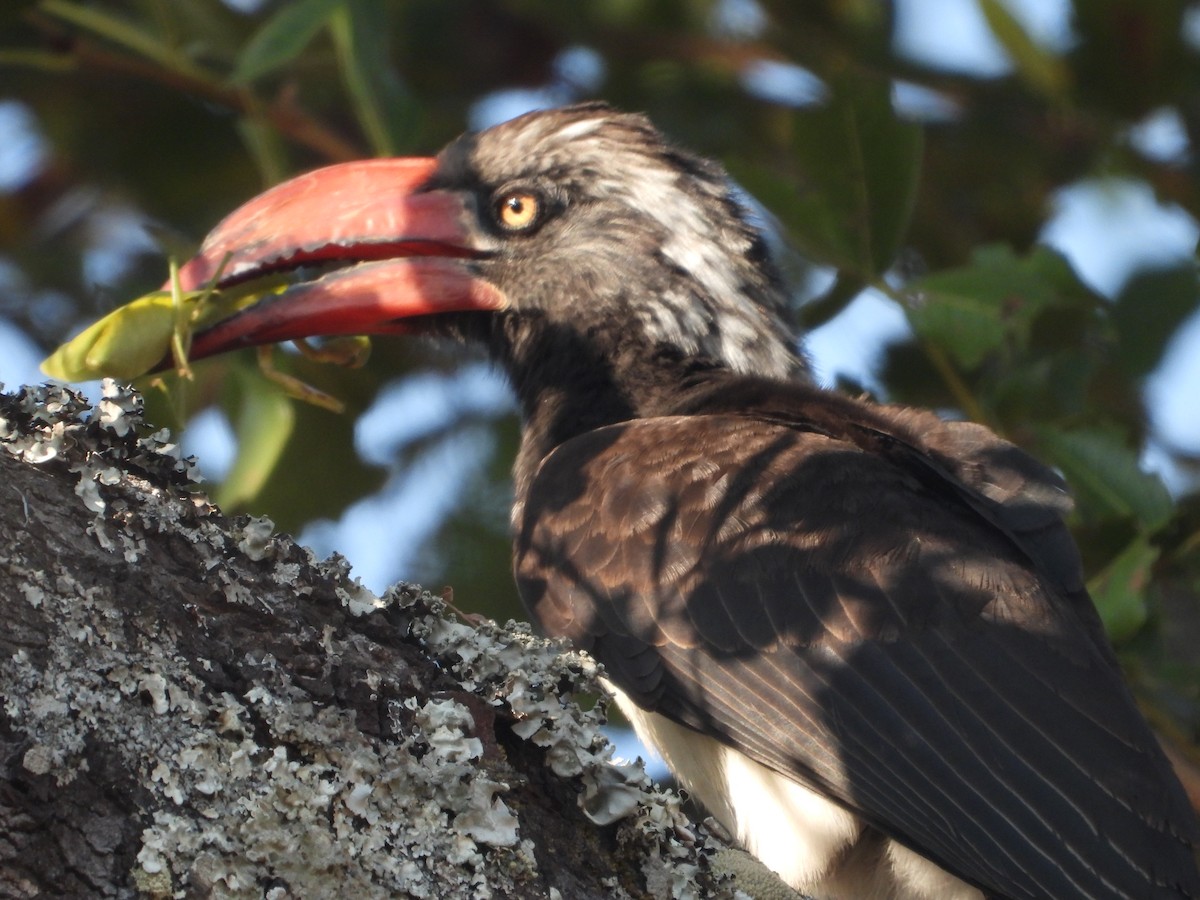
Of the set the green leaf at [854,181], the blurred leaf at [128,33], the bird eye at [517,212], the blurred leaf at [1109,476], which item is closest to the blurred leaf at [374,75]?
the bird eye at [517,212]

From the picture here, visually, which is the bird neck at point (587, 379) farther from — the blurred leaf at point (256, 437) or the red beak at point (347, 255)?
the blurred leaf at point (256, 437)

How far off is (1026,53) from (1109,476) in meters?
2.00

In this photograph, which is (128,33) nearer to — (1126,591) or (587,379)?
(587,379)

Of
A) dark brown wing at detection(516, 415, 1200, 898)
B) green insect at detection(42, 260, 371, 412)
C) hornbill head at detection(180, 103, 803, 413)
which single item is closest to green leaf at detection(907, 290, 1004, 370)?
dark brown wing at detection(516, 415, 1200, 898)

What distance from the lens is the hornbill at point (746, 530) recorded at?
8.11 feet

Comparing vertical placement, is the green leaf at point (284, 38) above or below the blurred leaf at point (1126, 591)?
above

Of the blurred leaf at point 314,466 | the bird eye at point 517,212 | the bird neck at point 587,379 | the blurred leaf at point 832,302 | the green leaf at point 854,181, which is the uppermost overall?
the green leaf at point 854,181

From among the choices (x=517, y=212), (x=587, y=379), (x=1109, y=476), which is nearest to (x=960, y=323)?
(x=1109, y=476)

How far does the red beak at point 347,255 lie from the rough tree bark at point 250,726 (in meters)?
1.36

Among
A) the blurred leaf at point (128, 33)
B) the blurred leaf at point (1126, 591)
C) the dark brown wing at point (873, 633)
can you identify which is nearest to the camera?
the dark brown wing at point (873, 633)

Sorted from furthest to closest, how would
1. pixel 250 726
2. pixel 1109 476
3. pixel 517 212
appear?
pixel 517 212, pixel 1109 476, pixel 250 726

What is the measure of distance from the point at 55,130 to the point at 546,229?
228cm

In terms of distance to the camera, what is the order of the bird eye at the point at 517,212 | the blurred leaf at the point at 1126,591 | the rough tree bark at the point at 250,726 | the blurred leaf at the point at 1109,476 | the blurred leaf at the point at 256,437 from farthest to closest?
the bird eye at the point at 517,212 → the blurred leaf at the point at 256,437 → the blurred leaf at the point at 1109,476 → the blurred leaf at the point at 1126,591 → the rough tree bark at the point at 250,726

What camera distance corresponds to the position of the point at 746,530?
2822mm
